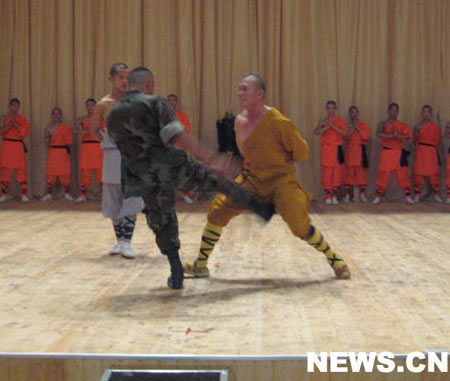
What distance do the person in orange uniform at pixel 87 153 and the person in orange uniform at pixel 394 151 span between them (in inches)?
134

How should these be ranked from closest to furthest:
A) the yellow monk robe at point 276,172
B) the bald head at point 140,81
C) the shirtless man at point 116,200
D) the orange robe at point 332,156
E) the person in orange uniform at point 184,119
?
the bald head at point 140,81 → the yellow monk robe at point 276,172 → the shirtless man at point 116,200 → the person in orange uniform at point 184,119 → the orange robe at point 332,156

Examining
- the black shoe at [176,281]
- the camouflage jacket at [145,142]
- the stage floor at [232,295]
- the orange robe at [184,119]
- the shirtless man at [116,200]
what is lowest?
the stage floor at [232,295]

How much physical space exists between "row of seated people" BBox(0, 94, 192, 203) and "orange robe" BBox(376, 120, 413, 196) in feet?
7.73

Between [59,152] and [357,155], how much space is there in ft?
12.0

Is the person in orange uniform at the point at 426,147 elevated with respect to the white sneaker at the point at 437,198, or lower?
elevated

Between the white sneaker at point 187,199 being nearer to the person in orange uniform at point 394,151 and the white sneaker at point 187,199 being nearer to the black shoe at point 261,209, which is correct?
the person in orange uniform at point 394,151

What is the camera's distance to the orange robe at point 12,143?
9.05 meters

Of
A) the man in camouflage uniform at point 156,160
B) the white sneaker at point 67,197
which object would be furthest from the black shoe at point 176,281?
the white sneaker at point 67,197

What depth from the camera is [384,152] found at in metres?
8.94

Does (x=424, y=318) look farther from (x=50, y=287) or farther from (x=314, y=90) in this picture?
(x=314, y=90)

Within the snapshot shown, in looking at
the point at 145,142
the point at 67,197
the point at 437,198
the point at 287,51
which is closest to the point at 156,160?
the point at 145,142

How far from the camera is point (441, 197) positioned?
366 inches

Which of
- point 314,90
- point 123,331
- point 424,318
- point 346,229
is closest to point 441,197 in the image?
point 314,90

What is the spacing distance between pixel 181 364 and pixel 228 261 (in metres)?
2.20
